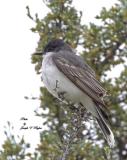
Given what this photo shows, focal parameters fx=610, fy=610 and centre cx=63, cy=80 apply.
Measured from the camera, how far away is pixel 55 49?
22.7ft

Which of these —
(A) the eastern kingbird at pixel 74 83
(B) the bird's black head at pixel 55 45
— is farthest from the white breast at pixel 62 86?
(B) the bird's black head at pixel 55 45

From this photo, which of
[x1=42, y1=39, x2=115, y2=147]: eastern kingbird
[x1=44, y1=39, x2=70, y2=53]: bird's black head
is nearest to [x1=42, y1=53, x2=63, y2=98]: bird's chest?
[x1=42, y1=39, x2=115, y2=147]: eastern kingbird

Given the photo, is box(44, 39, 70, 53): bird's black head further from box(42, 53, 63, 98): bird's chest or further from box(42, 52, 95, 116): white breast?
box(42, 52, 95, 116): white breast

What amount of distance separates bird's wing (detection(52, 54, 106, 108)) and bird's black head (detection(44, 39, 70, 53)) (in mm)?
285

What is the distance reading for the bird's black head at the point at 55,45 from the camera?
6.81m

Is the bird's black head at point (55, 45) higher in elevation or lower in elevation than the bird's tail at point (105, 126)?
higher

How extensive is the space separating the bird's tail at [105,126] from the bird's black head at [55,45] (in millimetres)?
1446

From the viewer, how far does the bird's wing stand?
5.74 metres

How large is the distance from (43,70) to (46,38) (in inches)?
43.6

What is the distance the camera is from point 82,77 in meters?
6.14

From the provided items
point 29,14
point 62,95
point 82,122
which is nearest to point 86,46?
point 29,14

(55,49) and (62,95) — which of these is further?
(55,49)

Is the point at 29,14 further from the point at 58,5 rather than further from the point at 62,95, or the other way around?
the point at 62,95

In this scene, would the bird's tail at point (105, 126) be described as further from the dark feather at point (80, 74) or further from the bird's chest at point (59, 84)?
the bird's chest at point (59, 84)
